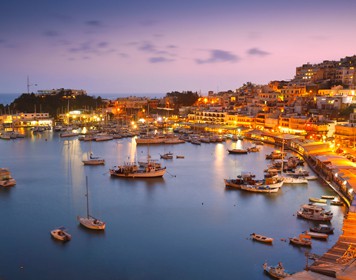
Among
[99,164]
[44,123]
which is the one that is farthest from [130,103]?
[99,164]

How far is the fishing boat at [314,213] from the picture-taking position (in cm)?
992

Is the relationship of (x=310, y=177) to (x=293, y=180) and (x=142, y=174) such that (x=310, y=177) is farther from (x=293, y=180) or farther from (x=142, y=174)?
(x=142, y=174)

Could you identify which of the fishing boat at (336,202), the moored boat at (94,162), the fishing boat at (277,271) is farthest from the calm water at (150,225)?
the fishing boat at (336,202)

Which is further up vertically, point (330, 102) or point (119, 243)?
point (330, 102)

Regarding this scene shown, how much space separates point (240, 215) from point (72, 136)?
1883cm

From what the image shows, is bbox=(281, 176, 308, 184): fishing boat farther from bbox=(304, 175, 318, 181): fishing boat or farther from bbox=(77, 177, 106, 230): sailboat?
bbox=(77, 177, 106, 230): sailboat

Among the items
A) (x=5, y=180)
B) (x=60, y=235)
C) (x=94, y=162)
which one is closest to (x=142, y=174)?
(x=94, y=162)

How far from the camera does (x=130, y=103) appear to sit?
157ft

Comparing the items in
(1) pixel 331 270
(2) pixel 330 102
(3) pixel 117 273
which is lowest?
(3) pixel 117 273

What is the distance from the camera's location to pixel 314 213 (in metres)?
10.0

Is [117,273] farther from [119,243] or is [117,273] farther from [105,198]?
[105,198]

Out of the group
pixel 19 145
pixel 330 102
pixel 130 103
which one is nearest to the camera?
pixel 19 145

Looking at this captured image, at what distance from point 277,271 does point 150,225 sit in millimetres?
3614

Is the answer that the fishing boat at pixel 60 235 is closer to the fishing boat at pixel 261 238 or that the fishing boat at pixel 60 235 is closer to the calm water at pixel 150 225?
the calm water at pixel 150 225
